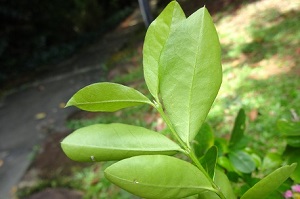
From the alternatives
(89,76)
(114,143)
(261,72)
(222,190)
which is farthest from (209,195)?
(89,76)

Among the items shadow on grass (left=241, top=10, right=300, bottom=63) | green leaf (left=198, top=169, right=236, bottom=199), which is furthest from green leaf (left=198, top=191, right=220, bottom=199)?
shadow on grass (left=241, top=10, right=300, bottom=63)

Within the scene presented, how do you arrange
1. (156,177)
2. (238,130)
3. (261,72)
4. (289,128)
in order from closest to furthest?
(156,177) < (289,128) < (238,130) < (261,72)

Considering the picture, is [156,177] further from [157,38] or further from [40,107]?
[40,107]

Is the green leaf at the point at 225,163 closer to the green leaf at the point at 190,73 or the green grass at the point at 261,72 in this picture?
the green leaf at the point at 190,73

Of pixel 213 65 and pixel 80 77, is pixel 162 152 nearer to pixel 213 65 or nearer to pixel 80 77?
pixel 213 65

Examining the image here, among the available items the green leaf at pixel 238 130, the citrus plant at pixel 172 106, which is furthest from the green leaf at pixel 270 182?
the green leaf at pixel 238 130

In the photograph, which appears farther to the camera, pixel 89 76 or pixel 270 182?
pixel 89 76

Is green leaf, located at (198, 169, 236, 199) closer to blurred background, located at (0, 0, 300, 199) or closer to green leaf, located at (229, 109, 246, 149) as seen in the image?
green leaf, located at (229, 109, 246, 149)
